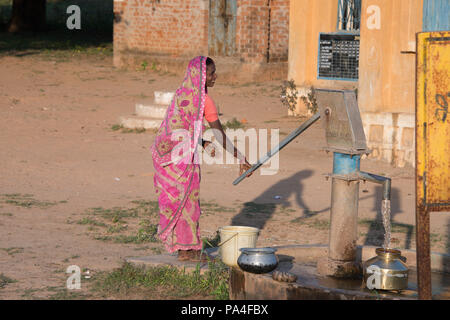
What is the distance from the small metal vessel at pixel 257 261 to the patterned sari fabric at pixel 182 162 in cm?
87

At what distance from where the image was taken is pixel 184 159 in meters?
5.64

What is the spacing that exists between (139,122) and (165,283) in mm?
7467

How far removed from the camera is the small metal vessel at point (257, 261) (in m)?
4.82

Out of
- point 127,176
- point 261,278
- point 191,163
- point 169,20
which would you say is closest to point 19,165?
point 127,176

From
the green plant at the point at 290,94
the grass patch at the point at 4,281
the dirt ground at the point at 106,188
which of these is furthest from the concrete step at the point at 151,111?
the grass patch at the point at 4,281

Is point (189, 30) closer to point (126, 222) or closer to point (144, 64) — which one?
point (144, 64)

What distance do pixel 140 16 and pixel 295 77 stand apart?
6792 millimetres

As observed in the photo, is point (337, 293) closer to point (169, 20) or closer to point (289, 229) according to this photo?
point (289, 229)

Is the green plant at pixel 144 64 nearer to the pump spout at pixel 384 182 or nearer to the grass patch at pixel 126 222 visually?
the grass patch at pixel 126 222

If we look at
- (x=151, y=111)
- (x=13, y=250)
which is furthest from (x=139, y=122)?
(x=13, y=250)

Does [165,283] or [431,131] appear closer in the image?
[431,131]

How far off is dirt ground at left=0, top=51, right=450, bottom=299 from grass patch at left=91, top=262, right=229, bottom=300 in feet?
1.07

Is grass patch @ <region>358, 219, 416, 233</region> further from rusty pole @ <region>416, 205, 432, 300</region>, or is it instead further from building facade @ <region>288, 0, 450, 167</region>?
rusty pole @ <region>416, 205, 432, 300</region>

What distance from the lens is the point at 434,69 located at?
412cm
